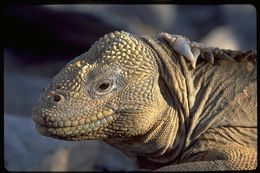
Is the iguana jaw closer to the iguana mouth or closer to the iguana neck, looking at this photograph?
the iguana mouth

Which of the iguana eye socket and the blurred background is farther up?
the iguana eye socket

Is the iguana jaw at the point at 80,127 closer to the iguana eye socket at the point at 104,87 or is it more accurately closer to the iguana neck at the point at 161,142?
the iguana eye socket at the point at 104,87


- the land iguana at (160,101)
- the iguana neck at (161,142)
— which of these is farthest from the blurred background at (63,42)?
the land iguana at (160,101)

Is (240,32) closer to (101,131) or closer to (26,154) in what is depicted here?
(26,154)

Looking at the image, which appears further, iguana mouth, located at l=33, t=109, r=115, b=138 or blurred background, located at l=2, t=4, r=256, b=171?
blurred background, located at l=2, t=4, r=256, b=171

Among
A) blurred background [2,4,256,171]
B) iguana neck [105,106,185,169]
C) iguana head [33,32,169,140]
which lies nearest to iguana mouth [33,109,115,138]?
iguana head [33,32,169,140]

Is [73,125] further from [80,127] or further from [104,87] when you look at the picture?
[104,87]

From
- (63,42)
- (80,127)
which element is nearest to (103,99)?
(80,127)
